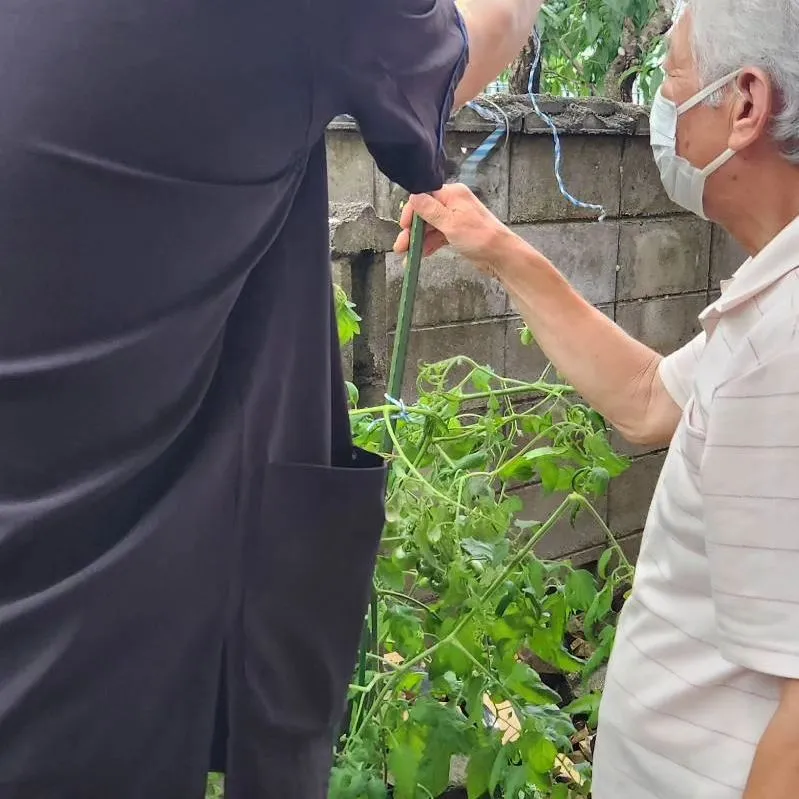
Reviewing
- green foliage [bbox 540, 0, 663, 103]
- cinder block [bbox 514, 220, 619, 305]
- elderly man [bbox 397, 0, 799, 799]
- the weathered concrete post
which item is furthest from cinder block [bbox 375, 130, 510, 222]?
elderly man [bbox 397, 0, 799, 799]

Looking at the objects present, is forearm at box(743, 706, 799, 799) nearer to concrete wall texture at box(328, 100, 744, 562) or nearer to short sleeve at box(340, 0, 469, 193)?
short sleeve at box(340, 0, 469, 193)

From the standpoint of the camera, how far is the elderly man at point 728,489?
84 cm

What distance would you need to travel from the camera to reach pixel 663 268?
9.98 feet

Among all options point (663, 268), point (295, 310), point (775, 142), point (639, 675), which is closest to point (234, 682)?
point (295, 310)

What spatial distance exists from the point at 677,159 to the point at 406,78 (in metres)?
0.53

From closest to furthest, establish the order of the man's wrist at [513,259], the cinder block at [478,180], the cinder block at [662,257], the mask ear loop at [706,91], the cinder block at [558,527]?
the mask ear loop at [706,91], the man's wrist at [513,259], the cinder block at [478,180], the cinder block at [558,527], the cinder block at [662,257]

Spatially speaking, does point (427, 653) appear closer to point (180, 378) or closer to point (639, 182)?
point (180, 378)

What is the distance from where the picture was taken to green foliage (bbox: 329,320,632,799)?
1.24 meters

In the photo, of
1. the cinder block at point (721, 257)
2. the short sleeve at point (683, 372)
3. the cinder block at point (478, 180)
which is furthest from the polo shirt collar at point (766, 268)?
the cinder block at point (721, 257)

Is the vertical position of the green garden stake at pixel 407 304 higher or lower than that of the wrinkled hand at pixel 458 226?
lower

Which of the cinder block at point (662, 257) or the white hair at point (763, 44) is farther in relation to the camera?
the cinder block at point (662, 257)

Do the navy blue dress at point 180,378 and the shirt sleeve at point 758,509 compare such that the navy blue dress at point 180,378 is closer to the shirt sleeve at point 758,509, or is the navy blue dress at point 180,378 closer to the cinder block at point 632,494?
the shirt sleeve at point 758,509

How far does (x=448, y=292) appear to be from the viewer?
2.43m

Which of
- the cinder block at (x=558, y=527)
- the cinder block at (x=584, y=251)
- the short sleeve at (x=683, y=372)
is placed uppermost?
the cinder block at (x=584, y=251)
